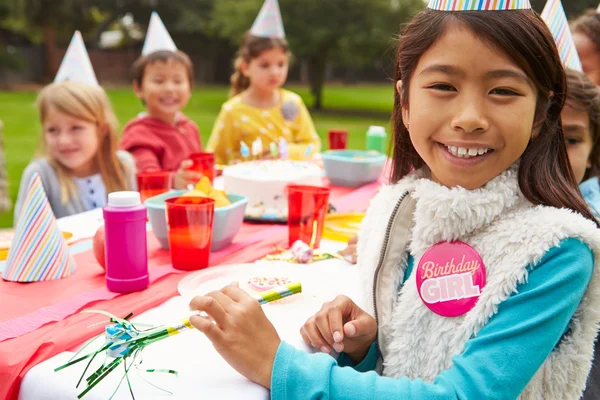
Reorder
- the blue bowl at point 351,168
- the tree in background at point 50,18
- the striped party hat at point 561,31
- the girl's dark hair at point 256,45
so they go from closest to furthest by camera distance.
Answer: the striped party hat at point 561,31
the blue bowl at point 351,168
the girl's dark hair at point 256,45
the tree in background at point 50,18

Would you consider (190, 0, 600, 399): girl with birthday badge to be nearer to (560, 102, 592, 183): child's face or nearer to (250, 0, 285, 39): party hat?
(560, 102, 592, 183): child's face

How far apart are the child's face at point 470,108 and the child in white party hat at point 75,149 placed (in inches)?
66.9

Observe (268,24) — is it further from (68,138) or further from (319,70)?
(319,70)

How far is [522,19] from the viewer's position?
1003 millimetres

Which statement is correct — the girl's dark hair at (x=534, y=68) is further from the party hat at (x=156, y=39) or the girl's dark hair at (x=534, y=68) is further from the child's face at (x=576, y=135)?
the party hat at (x=156, y=39)

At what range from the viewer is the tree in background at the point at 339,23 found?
49.8ft

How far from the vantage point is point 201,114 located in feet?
49.4

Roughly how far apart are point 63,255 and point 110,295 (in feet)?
0.75

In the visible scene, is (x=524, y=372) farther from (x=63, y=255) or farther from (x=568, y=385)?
(x=63, y=255)

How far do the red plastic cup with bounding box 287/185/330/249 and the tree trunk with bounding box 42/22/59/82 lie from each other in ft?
70.8

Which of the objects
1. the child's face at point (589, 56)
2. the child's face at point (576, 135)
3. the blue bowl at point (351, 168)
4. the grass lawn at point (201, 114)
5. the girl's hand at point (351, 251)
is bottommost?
the grass lawn at point (201, 114)

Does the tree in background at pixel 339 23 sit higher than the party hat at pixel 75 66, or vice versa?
the tree in background at pixel 339 23

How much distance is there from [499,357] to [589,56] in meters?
2.36

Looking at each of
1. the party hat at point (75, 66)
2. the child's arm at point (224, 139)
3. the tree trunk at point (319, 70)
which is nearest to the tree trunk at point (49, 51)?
the tree trunk at point (319, 70)
